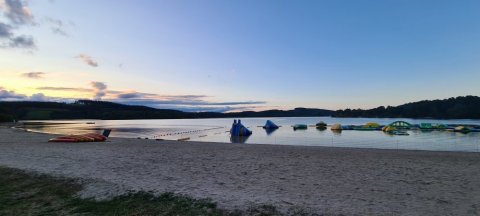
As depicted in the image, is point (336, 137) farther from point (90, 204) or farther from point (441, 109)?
point (441, 109)

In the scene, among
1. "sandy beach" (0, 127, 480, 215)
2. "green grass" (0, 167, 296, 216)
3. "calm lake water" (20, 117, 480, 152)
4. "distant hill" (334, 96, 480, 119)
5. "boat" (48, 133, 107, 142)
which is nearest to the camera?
"green grass" (0, 167, 296, 216)

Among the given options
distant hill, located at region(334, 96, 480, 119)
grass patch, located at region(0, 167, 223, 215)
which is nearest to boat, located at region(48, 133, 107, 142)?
grass patch, located at region(0, 167, 223, 215)

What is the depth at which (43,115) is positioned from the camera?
530ft

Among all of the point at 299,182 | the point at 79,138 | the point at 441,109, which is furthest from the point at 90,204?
the point at 441,109

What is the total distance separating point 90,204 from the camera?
745cm

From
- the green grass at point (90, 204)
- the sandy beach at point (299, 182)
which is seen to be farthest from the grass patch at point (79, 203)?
the sandy beach at point (299, 182)

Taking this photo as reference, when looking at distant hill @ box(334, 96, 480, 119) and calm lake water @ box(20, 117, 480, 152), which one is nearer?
calm lake water @ box(20, 117, 480, 152)

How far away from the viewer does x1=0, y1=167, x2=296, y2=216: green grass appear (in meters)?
6.79

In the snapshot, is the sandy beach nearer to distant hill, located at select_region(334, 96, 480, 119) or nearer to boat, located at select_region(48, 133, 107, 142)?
boat, located at select_region(48, 133, 107, 142)

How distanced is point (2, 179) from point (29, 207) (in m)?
3.95

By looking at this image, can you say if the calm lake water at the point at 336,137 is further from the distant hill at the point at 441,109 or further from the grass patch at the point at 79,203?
the distant hill at the point at 441,109

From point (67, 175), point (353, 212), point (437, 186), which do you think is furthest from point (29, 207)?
point (437, 186)

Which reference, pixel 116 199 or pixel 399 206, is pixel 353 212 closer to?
pixel 399 206

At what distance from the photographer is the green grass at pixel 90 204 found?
679 centimetres
